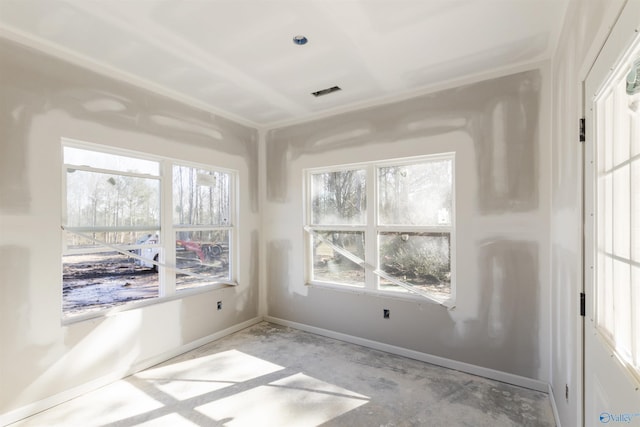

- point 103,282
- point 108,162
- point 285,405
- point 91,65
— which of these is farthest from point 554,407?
point 91,65

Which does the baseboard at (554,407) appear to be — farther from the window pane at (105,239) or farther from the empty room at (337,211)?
the window pane at (105,239)

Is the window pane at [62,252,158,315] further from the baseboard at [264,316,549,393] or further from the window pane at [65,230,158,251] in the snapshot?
the baseboard at [264,316,549,393]

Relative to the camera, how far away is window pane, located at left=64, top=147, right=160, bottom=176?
8.53 ft

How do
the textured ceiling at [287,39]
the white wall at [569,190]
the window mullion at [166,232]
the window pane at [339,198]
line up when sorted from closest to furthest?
the white wall at [569,190], the textured ceiling at [287,39], the window mullion at [166,232], the window pane at [339,198]

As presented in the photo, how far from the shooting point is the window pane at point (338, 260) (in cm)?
366

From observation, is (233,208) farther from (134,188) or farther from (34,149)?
(34,149)

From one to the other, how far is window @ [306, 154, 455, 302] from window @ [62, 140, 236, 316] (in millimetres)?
1262

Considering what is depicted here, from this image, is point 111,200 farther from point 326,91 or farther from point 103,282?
point 326,91

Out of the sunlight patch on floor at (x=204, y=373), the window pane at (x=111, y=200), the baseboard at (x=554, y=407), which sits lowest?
the sunlight patch on floor at (x=204, y=373)

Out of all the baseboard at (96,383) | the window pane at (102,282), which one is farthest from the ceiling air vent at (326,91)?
the baseboard at (96,383)

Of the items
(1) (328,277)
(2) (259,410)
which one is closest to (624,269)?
(2) (259,410)

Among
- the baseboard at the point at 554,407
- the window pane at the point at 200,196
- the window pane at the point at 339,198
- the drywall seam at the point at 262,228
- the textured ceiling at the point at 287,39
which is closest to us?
the textured ceiling at the point at 287,39

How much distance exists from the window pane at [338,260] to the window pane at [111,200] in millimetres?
1959

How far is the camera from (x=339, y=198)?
150 inches
